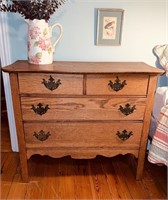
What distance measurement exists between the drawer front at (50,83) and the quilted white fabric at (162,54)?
2.52ft

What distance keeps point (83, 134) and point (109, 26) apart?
873 millimetres

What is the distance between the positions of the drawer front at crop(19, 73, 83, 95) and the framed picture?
21.2 inches

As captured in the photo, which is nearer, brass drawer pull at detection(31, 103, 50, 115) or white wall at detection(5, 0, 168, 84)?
brass drawer pull at detection(31, 103, 50, 115)

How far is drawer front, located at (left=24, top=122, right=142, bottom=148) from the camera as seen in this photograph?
1262mm

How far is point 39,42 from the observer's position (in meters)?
1.23

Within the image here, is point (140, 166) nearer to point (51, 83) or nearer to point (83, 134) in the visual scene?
point (83, 134)

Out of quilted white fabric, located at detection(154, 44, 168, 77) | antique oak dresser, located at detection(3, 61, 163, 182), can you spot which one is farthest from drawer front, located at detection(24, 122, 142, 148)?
quilted white fabric, located at detection(154, 44, 168, 77)

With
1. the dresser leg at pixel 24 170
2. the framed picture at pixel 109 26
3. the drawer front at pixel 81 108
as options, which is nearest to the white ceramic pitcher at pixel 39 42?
the drawer front at pixel 81 108

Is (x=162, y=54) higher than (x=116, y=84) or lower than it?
higher

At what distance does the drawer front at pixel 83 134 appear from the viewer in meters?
1.26

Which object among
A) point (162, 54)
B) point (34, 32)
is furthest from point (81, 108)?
point (162, 54)

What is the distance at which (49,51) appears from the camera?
128 cm

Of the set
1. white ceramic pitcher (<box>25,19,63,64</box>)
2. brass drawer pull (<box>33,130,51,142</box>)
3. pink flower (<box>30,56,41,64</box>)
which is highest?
white ceramic pitcher (<box>25,19,63,64</box>)

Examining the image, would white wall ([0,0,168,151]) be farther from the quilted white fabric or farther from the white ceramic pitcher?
the white ceramic pitcher
